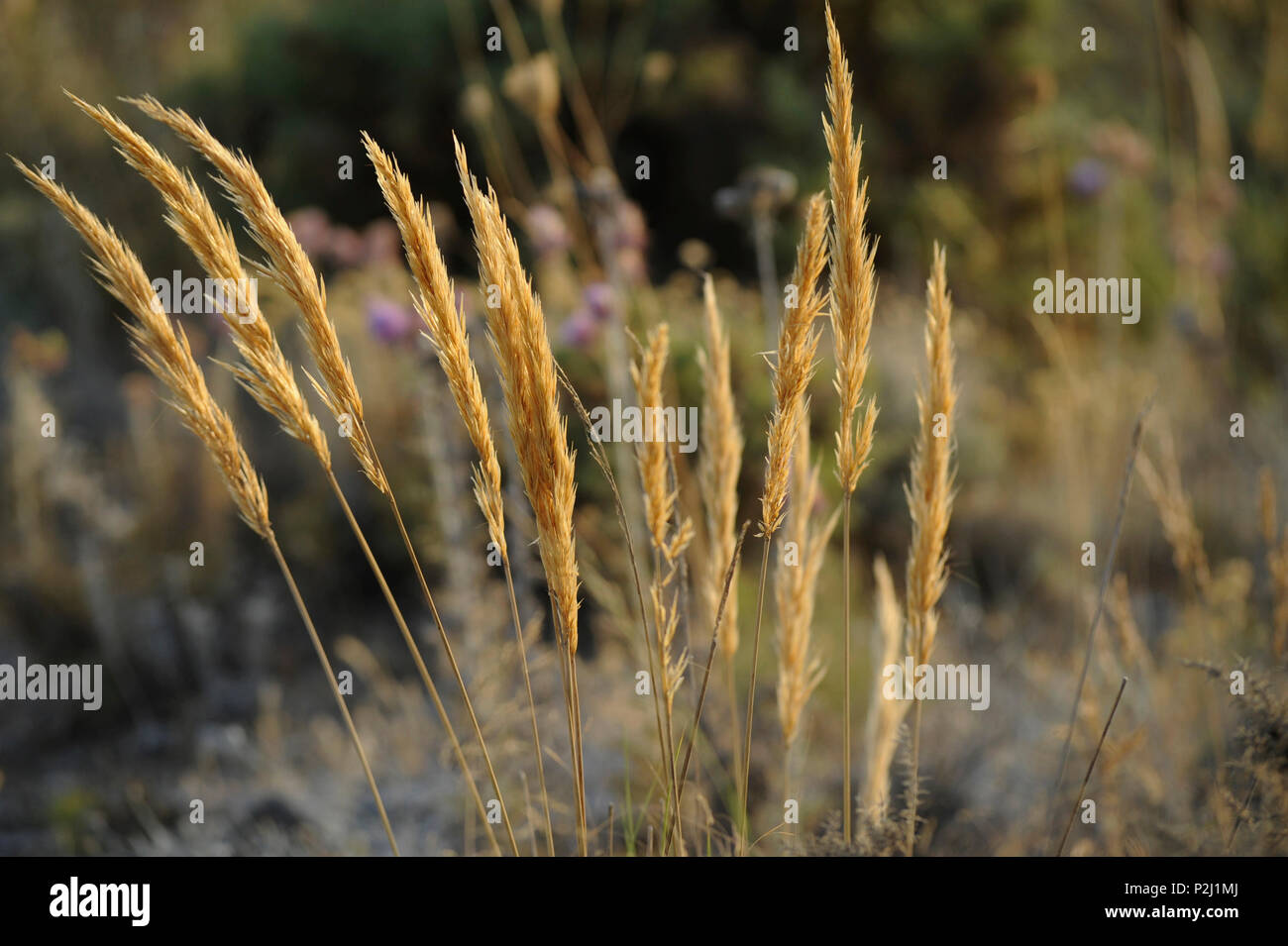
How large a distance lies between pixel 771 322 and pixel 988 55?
3582mm

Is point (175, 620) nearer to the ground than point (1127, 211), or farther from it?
nearer to the ground

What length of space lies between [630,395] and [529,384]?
1.52 m

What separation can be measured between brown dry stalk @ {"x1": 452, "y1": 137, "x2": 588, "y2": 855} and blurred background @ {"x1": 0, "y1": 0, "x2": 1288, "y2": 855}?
0.35 m

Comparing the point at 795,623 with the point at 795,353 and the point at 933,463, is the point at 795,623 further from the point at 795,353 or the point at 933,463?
the point at 795,353

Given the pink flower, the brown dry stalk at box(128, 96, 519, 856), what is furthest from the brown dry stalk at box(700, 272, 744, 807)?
the pink flower

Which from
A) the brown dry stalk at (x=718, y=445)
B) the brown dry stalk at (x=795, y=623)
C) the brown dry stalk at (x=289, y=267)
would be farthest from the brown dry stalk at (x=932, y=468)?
the brown dry stalk at (x=289, y=267)

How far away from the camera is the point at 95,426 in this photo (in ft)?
12.9

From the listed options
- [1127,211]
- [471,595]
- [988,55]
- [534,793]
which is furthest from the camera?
[1127,211]

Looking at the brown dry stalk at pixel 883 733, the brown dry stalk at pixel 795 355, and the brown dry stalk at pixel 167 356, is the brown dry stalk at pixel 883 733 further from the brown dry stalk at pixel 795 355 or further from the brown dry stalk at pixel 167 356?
the brown dry stalk at pixel 167 356

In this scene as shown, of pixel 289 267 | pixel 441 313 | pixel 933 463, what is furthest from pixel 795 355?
pixel 289 267

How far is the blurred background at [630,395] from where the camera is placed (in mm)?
2113

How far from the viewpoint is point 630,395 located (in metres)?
2.41
